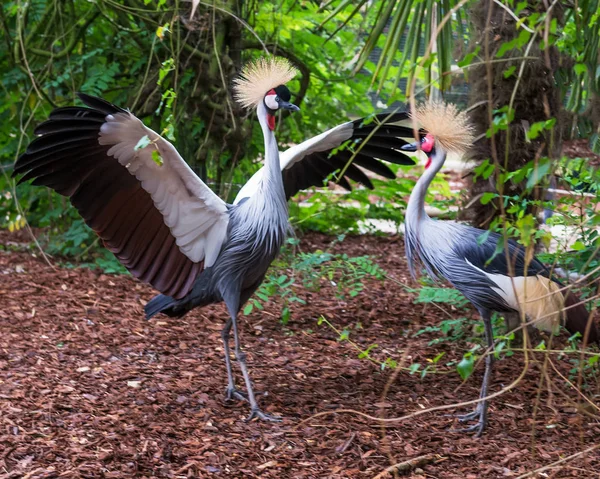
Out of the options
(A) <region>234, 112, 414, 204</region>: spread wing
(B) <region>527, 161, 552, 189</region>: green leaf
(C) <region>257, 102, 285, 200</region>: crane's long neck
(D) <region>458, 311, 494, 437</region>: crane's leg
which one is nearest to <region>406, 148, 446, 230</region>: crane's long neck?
(A) <region>234, 112, 414, 204</region>: spread wing

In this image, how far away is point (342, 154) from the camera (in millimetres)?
5059

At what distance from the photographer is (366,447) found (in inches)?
135

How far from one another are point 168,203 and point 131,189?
20cm

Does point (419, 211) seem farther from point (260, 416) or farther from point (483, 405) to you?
point (260, 416)

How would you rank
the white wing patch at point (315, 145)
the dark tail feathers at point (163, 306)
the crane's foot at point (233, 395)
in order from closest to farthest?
the crane's foot at point (233, 395) < the dark tail feathers at point (163, 306) < the white wing patch at point (315, 145)

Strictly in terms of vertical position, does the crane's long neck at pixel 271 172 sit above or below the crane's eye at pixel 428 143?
below

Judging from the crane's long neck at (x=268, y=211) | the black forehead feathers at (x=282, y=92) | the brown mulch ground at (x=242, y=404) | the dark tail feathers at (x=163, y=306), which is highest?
the black forehead feathers at (x=282, y=92)

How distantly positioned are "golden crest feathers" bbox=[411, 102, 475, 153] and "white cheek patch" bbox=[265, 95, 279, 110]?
29.9 inches

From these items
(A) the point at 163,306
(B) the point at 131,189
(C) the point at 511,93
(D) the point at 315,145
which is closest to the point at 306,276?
(D) the point at 315,145

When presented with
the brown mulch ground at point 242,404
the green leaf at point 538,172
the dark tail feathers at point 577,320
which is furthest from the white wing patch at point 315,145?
the green leaf at point 538,172

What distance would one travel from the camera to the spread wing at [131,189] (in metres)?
3.65

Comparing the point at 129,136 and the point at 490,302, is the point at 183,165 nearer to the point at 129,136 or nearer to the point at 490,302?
the point at 129,136

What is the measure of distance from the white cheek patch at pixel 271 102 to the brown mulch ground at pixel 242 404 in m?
1.48

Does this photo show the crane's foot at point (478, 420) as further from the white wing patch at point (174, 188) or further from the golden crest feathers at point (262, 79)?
the golden crest feathers at point (262, 79)
